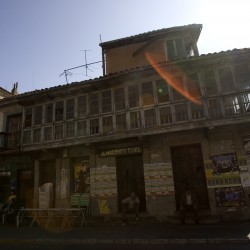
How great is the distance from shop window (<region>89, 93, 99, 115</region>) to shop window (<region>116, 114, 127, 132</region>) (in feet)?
4.44

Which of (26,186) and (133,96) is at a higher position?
(133,96)

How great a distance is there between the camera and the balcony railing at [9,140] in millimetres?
15770

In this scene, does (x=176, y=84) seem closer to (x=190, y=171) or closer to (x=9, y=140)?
(x=190, y=171)

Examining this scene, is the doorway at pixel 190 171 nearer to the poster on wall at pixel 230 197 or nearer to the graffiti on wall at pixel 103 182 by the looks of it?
the poster on wall at pixel 230 197

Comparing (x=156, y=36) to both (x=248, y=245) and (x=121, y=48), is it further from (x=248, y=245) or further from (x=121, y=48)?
(x=248, y=245)

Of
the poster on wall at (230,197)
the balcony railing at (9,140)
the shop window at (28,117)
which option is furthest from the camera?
the balcony railing at (9,140)

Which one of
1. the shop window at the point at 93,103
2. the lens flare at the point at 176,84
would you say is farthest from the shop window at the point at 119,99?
the lens flare at the point at 176,84

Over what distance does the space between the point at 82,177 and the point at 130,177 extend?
277 cm

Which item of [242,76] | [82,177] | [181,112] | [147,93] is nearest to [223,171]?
[181,112]

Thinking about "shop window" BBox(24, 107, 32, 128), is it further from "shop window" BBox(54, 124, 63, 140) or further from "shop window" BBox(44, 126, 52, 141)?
"shop window" BBox(54, 124, 63, 140)

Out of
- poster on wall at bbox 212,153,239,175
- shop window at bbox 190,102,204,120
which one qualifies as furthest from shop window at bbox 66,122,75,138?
poster on wall at bbox 212,153,239,175

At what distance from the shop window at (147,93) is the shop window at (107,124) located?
1.94 m

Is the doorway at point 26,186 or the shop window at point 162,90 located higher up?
the shop window at point 162,90

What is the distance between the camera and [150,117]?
1279 centimetres
